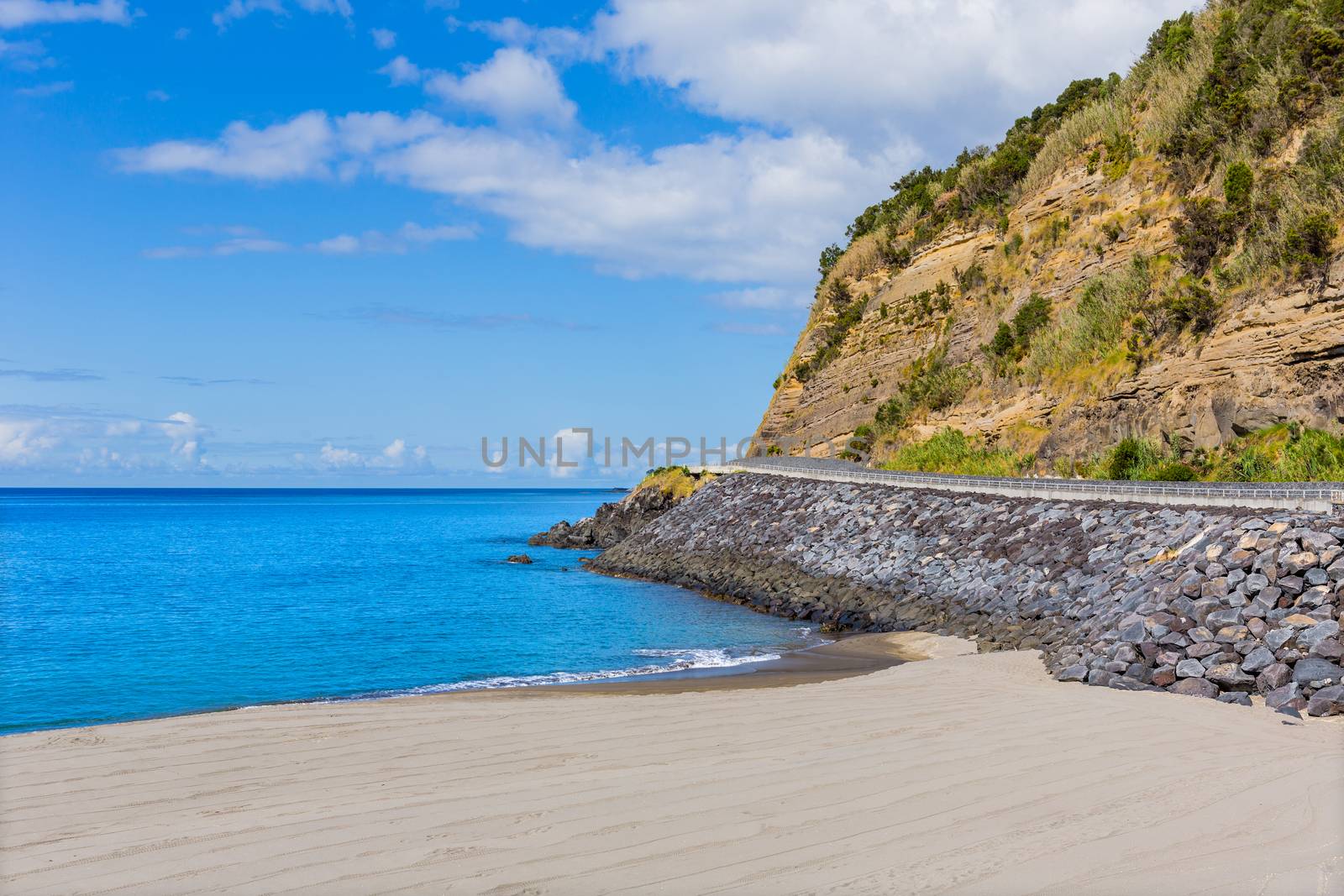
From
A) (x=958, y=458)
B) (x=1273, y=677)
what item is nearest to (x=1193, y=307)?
(x=958, y=458)

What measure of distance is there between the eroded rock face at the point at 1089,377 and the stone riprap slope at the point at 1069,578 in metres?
6.27

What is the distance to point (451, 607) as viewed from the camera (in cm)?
3428

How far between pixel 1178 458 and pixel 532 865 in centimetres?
2937

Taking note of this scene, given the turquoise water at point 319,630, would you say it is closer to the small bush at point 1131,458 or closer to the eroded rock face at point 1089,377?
the small bush at point 1131,458

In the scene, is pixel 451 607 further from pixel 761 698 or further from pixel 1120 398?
pixel 1120 398

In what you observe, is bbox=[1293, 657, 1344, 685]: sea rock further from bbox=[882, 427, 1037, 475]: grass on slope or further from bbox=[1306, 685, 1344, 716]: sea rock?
bbox=[882, 427, 1037, 475]: grass on slope

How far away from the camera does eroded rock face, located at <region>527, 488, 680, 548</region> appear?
202 ft

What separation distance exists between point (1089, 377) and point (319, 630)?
3173 cm

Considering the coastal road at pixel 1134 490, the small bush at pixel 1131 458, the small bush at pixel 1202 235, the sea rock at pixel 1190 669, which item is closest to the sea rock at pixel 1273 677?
the sea rock at pixel 1190 669

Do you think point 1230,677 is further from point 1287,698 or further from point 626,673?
point 626,673

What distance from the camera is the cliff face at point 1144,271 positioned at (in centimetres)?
2761

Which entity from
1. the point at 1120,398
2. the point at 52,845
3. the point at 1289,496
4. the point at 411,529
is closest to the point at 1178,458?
the point at 1120,398

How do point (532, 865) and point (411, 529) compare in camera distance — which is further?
point (411, 529)

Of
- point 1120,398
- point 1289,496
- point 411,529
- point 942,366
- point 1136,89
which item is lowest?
point 411,529
